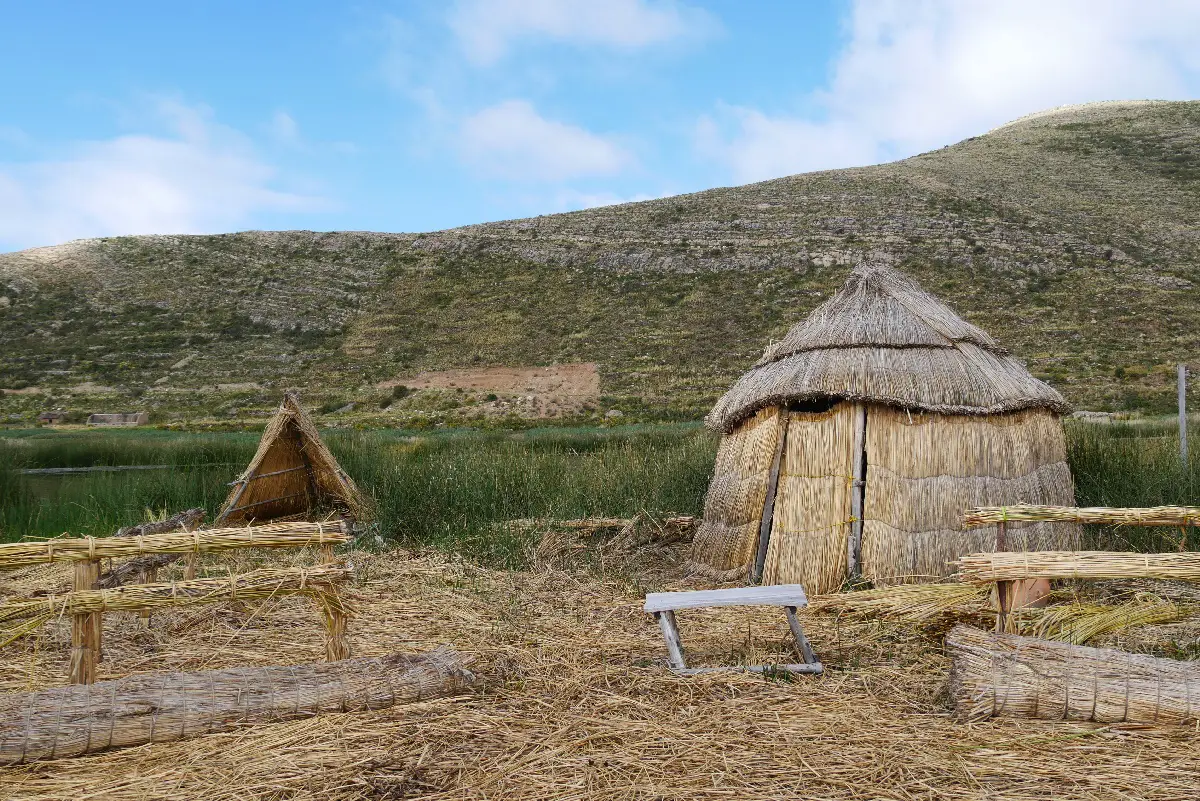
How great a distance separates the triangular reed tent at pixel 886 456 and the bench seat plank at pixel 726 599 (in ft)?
6.56

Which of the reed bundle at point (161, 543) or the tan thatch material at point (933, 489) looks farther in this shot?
the tan thatch material at point (933, 489)

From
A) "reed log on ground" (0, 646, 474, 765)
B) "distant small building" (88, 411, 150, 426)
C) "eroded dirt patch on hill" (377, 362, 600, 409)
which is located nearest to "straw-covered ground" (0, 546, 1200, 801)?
"reed log on ground" (0, 646, 474, 765)

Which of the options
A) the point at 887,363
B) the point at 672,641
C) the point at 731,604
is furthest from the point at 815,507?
the point at 672,641

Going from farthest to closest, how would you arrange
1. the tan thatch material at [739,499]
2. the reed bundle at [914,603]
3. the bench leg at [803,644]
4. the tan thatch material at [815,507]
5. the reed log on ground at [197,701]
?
the tan thatch material at [739,499], the tan thatch material at [815,507], the reed bundle at [914,603], the bench leg at [803,644], the reed log on ground at [197,701]

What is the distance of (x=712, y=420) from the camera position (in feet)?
25.6

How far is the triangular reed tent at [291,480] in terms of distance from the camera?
8688 millimetres

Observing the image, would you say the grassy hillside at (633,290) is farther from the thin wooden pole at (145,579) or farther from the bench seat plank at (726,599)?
the bench seat plank at (726,599)

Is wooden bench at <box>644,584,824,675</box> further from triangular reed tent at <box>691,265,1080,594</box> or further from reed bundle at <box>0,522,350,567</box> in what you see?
triangular reed tent at <box>691,265,1080,594</box>

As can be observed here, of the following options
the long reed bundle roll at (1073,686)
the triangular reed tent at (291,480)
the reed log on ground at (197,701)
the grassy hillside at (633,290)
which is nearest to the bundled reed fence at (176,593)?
the reed log on ground at (197,701)

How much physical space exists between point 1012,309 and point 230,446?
2407cm

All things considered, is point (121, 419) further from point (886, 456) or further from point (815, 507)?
point (886, 456)

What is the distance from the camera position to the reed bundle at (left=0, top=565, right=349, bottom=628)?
352cm

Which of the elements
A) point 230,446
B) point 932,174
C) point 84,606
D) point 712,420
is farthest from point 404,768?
point 932,174

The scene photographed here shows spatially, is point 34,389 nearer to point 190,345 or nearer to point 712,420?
point 190,345
